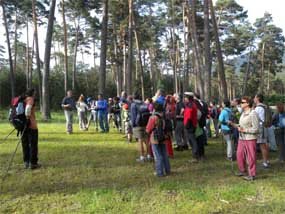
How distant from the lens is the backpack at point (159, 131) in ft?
30.3

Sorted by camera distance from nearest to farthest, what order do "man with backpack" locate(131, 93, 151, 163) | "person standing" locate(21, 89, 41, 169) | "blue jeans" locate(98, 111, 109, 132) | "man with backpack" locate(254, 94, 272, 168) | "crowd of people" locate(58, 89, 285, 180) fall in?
"crowd of people" locate(58, 89, 285, 180) → "person standing" locate(21, 89, 41, 169) → "man with backpack" locate(254, 94, 272, 168) → "man with backpack" locate(131, 93, 151, 163) → "blue jeans" locate(98, 111, 109, 132)

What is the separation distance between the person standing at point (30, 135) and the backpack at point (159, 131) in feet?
9.13

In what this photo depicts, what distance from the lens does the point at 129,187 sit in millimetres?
8445

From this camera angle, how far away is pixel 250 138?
352 inches

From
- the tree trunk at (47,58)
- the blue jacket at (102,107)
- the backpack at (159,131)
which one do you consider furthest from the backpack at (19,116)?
the tree trunk at (47,58)

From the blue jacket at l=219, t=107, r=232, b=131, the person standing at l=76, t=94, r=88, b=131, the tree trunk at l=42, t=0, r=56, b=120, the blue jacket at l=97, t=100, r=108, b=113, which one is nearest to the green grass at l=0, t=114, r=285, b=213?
the blue jacket at l=219, t=107, r=232, b=131

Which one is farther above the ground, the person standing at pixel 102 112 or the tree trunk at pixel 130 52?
the tree trunk at pixel 130 52

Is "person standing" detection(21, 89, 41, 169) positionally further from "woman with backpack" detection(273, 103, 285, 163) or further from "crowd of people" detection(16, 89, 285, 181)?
"woman with backpack" detection(273, 103, 285, 163)

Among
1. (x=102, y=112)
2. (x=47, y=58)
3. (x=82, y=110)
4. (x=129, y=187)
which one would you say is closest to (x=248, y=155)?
(x=129, y=187)

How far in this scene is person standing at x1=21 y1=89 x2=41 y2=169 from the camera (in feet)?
31.8

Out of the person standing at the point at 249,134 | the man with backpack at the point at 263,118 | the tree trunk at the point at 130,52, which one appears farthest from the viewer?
the tree trunk at the point at 130,52

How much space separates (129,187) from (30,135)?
9.40ft

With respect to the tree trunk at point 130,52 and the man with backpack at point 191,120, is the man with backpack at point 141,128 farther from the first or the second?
the tree trunk at point 130,52

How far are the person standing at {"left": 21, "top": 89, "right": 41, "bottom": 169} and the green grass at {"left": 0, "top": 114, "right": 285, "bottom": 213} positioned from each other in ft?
0.94
